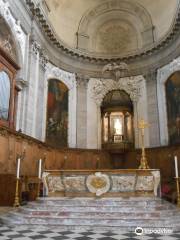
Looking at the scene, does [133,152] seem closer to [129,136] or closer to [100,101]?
[129,136]

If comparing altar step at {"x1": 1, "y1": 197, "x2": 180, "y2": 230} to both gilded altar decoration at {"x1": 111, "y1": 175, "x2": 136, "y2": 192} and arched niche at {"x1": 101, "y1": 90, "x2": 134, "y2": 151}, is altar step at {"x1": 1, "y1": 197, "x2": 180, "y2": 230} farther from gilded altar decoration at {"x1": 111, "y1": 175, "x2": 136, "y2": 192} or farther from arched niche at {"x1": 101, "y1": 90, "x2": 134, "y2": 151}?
arched niche at {"x1": 101, "y1": 90, "x2": 134, "y2": 151}

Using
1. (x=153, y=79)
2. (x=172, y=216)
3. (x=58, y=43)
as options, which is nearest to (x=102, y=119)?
(x=153, y=79)

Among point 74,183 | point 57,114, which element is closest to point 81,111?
point 57,114

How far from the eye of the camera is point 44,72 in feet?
54.4

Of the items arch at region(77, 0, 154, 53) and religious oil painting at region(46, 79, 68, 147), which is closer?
religious oil painting at region(46, 79, 68, 147)

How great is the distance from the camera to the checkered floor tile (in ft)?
17.6

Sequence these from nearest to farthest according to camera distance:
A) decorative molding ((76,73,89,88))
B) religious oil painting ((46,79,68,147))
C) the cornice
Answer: the cornice → religious oil painting ((46,79,68,147)) → decorative molding ((76,73,89,88))

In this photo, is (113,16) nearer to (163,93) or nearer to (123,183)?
(163,93)

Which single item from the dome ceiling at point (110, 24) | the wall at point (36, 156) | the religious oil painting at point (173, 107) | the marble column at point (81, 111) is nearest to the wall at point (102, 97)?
the marble column at point (81, 111)

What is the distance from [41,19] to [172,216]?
13.2 m

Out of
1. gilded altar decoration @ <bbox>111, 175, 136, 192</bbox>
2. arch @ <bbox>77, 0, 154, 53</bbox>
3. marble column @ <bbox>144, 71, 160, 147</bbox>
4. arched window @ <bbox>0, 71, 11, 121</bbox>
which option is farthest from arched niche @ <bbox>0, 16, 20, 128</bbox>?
marble column @ <bbox>144, 71, 160, 147</bbox>

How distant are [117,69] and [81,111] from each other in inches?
162

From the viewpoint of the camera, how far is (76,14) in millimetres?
20391

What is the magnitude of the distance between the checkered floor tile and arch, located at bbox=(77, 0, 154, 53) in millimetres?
16245
